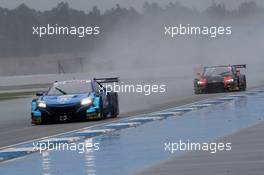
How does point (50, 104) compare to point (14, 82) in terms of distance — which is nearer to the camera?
point (50, 104)

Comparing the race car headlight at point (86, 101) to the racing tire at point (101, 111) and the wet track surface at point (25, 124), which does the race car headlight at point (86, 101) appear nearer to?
the racing tire at point (101, 111)

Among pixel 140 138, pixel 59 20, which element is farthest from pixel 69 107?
pixel 59 20

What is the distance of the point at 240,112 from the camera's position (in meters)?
22.4

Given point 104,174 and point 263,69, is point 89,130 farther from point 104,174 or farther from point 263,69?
point 263,69

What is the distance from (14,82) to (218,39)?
16722 millimetres

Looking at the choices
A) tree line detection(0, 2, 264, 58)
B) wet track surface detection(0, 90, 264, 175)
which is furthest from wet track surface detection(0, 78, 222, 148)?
tree line detection(0, 2, 264, 58)

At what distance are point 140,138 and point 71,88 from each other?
719 centimetres

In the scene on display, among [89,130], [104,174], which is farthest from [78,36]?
[104,174]

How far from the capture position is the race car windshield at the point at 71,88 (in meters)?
22.8

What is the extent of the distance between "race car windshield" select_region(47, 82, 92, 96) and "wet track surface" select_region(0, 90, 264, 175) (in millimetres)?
1439

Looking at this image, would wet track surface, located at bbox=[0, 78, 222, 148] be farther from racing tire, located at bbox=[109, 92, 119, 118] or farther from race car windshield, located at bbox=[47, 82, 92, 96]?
race car windshield, located at bbox=[47, 82, 92, 96]

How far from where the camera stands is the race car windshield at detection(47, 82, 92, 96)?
2277 cm

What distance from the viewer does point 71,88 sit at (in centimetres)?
2297

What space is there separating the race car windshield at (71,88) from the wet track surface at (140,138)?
4.72 ft
